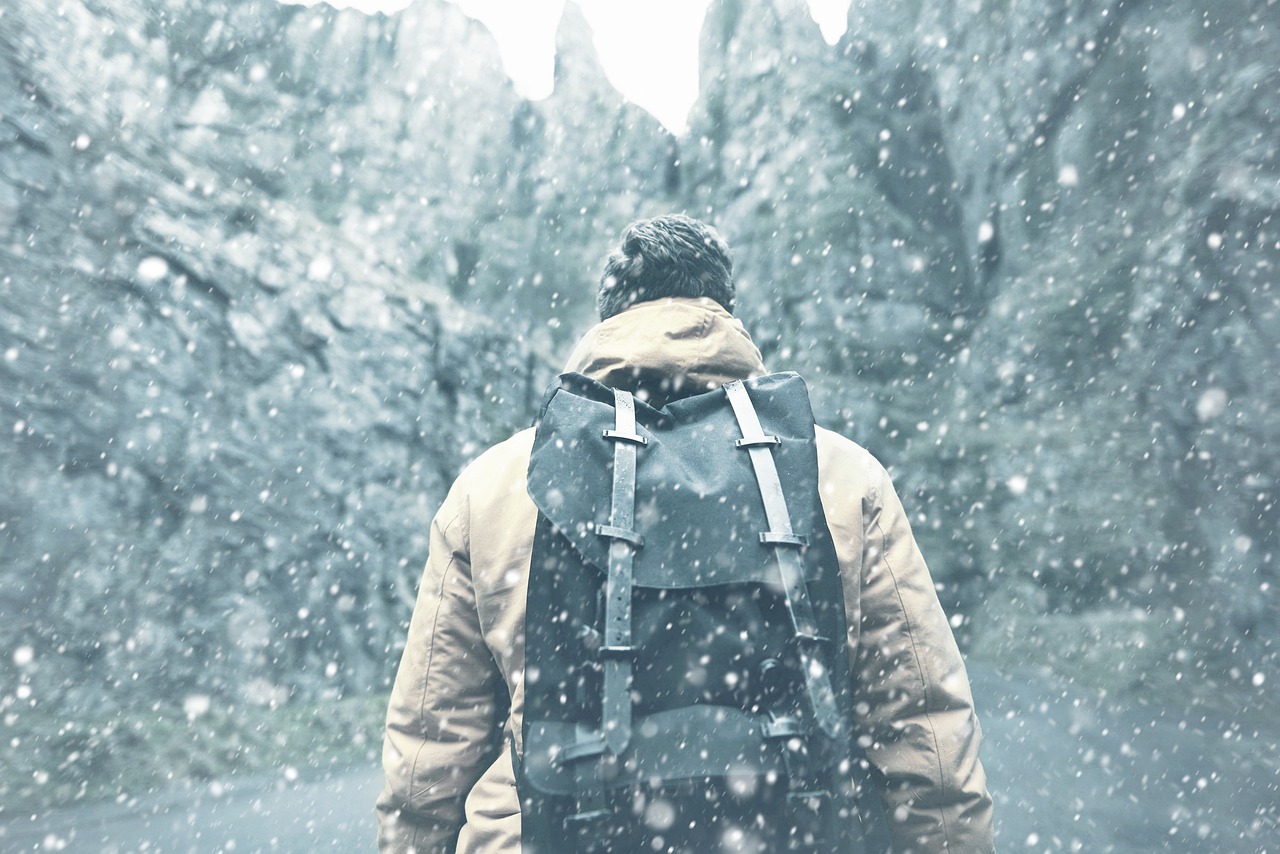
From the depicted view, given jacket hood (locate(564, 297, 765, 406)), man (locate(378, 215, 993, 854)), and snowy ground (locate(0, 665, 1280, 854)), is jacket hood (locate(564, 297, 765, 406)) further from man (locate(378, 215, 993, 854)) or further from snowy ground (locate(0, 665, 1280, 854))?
snowy ground (locate(0, 665, 1280, 854))

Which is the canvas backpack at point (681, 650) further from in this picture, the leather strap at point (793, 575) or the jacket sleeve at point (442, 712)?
the jacket sleeve at point (442, 712)

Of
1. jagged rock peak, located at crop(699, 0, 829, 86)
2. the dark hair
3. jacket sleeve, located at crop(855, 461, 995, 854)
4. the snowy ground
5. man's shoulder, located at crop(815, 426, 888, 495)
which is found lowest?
the snowy ground

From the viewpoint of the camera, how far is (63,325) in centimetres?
854

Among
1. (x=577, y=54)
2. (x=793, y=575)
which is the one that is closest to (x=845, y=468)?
(x=793, y=575)

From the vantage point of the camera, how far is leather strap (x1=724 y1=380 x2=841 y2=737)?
1259 millimetres

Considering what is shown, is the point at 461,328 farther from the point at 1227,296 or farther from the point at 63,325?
the point at 1227,296

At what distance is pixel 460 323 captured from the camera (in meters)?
14.2

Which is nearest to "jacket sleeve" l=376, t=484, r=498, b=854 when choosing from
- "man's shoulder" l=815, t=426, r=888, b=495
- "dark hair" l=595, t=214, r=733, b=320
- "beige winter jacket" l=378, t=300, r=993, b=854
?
"beige winter jacket" l=378, t=300, r=993, b=854

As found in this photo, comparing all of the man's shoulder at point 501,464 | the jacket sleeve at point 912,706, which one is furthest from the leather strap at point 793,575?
the man's shoulder at point 501,464

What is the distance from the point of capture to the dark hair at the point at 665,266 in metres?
1.91

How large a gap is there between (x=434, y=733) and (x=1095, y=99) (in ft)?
54.2

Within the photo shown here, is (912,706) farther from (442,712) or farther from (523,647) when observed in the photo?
(442,712)

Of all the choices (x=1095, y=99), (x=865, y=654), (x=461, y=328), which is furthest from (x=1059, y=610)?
(x=461, y=328)

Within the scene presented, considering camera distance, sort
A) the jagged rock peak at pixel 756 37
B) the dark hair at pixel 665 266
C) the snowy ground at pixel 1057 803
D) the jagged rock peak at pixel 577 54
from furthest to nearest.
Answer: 1. the jagged rock peak at pixel 577 54
2. the jagged rock peak at pixel 756 37
3. the snowy ground at pixel 1057 803
4. the dark hair at pixel 665 266
